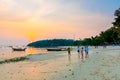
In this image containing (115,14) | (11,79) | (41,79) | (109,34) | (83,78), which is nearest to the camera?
(83,78)

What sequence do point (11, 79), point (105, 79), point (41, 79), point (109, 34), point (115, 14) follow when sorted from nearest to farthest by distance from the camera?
point (105, 79), point (41, 79), point (11, 79), point (115, 14), point (109, 34)

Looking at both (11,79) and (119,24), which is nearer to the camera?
(11,79)

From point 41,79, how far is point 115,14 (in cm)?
5731

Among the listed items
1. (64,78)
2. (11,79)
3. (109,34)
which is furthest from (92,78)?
(109,34)

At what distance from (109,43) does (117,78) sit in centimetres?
15782

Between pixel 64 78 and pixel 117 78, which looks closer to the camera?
pixel 117 78

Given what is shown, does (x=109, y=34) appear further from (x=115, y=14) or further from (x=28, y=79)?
(x=28, y=79)

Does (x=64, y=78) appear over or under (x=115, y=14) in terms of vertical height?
under

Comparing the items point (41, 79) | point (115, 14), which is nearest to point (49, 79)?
point (41, 79)

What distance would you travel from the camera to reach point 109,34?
6496 inches

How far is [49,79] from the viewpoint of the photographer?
1003 inches

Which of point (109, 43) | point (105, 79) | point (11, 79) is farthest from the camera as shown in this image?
point (109, 43)

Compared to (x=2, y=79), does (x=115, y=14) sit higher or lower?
higher

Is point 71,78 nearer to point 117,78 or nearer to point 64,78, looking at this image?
point 64,78
